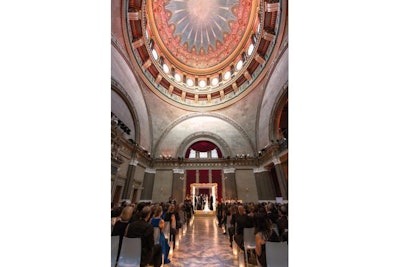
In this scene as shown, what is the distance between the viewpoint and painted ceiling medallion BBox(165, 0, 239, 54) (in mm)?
20464

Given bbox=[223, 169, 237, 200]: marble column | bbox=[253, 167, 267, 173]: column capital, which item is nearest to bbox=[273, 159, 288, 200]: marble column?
bbox=[253, 167, 267, 173]: column capital

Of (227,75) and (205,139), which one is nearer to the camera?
(205,139)

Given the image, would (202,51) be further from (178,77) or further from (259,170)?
(259,170)

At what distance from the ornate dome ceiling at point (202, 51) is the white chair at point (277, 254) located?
15972 mm

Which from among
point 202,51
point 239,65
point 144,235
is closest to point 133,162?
point 144,235

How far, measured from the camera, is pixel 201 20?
2191 cm

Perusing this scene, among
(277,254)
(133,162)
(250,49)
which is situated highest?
(250,49)

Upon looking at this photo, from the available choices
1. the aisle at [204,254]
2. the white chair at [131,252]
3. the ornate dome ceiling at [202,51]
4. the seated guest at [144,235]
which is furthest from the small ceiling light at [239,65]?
the white chair at [131,252]

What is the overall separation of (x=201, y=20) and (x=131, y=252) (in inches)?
924

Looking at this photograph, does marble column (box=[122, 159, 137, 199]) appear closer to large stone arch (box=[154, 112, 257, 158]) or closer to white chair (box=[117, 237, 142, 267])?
large stone arch (box=[154, 112, 257, 158])

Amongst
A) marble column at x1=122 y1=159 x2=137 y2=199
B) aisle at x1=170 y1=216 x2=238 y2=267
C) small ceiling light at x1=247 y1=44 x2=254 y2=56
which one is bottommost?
aisle at x1=170 y1=216 x2=238 y2=267
